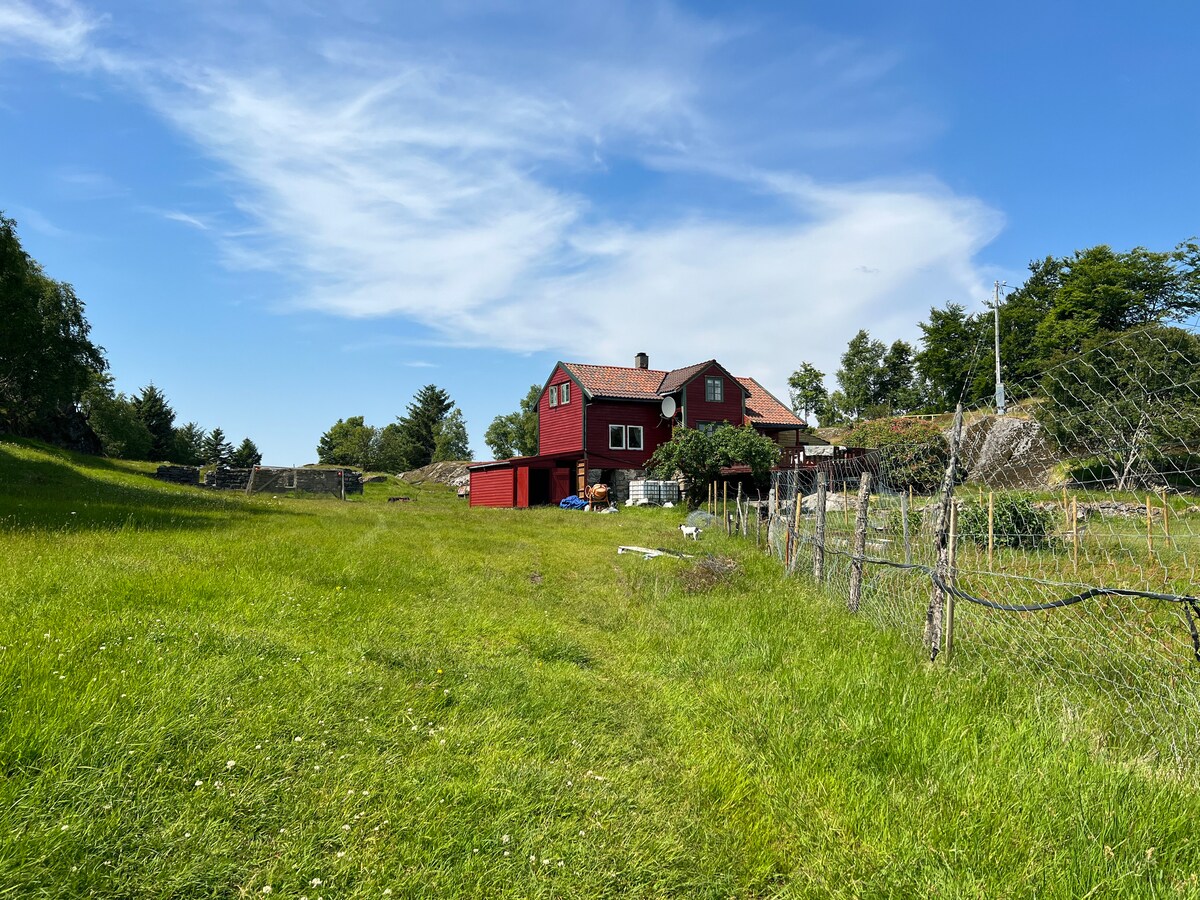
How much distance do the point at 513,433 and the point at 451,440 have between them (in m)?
8.64

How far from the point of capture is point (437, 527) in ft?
63.8

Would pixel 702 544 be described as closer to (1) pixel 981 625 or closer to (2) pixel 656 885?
(1) pixel 981 625

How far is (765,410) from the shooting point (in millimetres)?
41125

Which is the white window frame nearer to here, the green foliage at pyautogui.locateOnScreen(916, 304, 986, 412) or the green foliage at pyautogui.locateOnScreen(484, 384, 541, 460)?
the green foliage at pyautogui.locateOnScreen(916, 304, 986, 412)

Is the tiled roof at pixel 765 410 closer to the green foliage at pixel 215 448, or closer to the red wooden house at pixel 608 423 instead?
the red wooden house at pixel 608 423

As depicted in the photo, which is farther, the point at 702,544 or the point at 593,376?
the point at 593,376

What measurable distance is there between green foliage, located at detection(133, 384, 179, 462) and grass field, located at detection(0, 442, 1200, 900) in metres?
81.0

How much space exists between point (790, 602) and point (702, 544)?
25.9ft

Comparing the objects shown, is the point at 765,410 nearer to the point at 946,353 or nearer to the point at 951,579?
the point at 946,353

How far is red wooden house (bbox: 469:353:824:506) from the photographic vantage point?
119ft

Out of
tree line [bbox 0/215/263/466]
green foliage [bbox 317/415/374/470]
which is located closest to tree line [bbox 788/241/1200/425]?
tree line [bbox 0/215/263/466]

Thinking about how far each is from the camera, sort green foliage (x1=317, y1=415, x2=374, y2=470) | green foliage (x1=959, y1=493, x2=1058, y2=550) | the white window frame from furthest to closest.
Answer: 1. green foliage (x1=317, y1=415, x2=374, y2=470)
2. the white window frame
3. green foliage (x1=959, y1=493, x2=1058, y2=550)

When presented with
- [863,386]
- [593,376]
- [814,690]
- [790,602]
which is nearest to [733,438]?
[593,376]

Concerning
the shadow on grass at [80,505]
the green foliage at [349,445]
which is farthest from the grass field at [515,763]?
the green foliage at [349,445]
